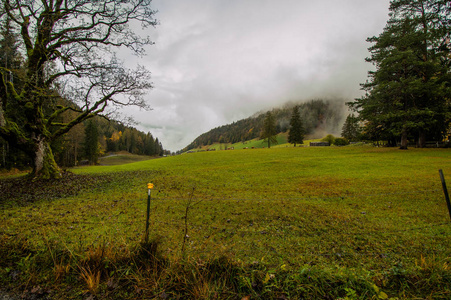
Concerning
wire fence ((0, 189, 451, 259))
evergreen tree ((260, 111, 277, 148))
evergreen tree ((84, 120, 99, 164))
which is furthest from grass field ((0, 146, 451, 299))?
evergreen tree ((260, 111, 277, 148))

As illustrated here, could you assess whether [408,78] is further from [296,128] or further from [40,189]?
[40,189]

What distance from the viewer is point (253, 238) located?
547cm

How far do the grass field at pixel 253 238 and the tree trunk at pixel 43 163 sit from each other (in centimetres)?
184

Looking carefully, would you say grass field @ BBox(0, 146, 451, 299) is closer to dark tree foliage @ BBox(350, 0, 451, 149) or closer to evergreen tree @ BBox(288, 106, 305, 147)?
dark tree foliage @ BBox(350, 0, 451, 149)

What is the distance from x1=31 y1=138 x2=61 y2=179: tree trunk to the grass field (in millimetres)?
1840

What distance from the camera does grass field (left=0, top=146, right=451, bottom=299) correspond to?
9.27 ft

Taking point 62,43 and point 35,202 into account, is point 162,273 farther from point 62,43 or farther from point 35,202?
point 62,43

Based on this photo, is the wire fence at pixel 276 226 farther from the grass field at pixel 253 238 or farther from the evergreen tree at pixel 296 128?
the evergreen tree at pixel 296 128

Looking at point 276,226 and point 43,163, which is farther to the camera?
point 43,163

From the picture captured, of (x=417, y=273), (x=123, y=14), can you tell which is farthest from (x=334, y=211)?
(x=123, y=14)

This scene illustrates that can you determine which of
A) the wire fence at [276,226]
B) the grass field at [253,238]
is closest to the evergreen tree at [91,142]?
the grass field at [253,238]

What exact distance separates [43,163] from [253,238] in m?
15.7

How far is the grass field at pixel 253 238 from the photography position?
9.27 feet

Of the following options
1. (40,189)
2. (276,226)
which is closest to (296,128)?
(276,226)
